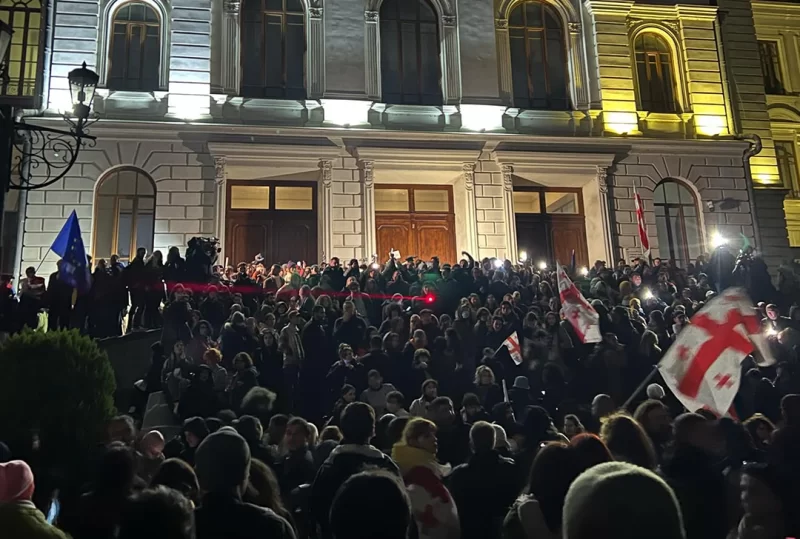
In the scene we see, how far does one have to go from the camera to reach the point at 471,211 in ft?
64.4

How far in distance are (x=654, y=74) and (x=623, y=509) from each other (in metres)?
23.1

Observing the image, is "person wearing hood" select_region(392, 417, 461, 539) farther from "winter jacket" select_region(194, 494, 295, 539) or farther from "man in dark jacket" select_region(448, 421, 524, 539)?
"winter jacket" select_region(194, 494, 295, 539)

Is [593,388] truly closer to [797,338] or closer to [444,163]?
[797,338]

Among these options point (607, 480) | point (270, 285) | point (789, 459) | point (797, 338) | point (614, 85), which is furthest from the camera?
point (614, 85)

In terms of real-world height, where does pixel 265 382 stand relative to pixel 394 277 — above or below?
below

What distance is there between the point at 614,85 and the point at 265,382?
54.2 ft

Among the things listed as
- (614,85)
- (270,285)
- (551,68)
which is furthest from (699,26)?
(270,285)

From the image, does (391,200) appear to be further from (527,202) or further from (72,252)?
(72,252)

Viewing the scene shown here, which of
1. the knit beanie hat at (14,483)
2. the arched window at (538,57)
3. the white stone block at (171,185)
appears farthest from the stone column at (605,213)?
the knit beanie hat at (14,483)

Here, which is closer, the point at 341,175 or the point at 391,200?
the point at 341,175

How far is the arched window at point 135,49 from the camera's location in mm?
19062

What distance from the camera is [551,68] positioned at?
2172 cm

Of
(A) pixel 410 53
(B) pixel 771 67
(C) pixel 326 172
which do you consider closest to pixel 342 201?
(C) pixel 326 172

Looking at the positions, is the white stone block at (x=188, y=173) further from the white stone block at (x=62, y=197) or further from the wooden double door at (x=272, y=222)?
the white stone block at (x=62, y=197)
